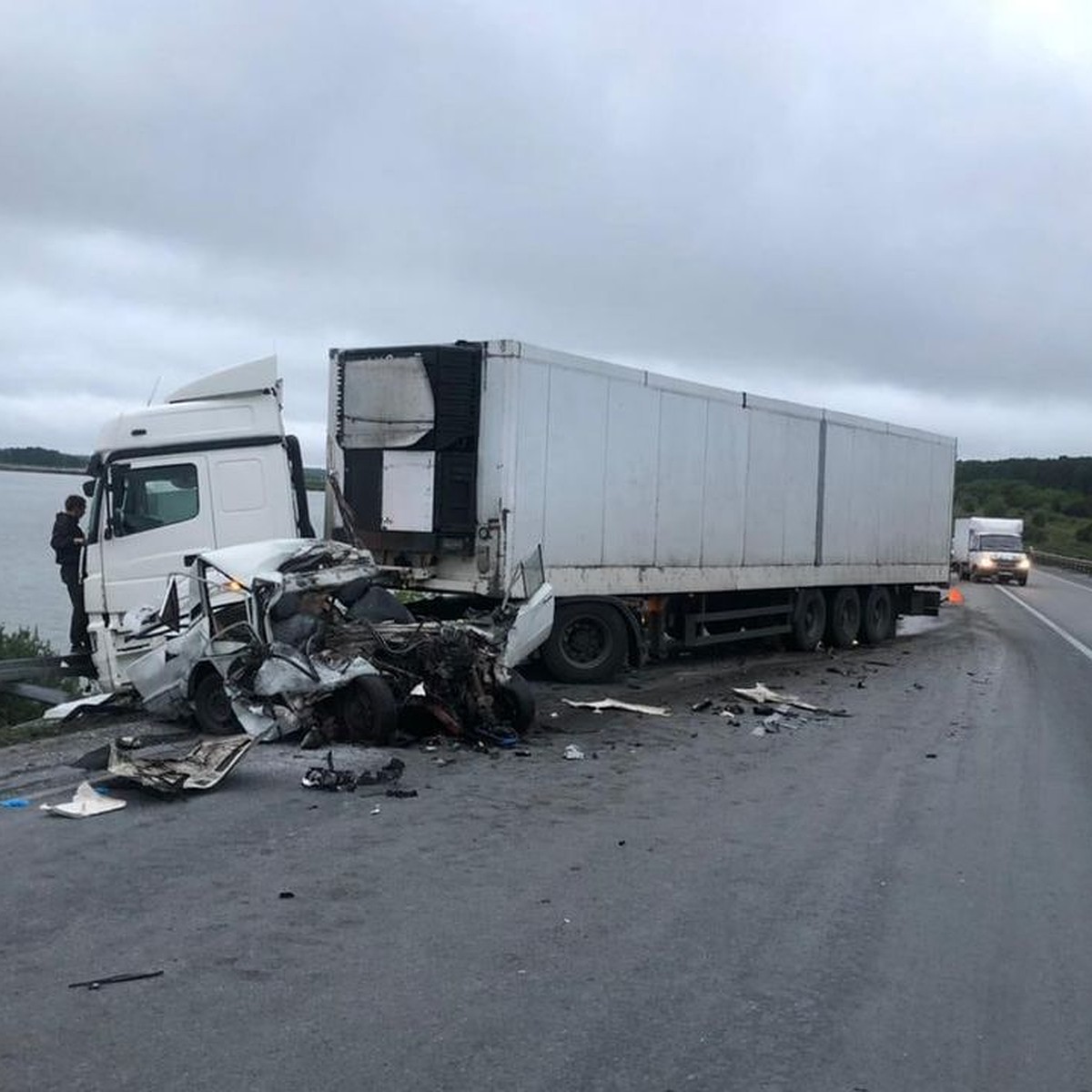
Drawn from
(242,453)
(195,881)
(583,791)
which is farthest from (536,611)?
(195,881)

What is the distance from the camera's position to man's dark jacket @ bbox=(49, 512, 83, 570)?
514 inches

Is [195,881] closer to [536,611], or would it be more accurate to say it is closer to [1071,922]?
[1071,922]

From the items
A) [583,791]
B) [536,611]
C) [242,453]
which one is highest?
[242,453]

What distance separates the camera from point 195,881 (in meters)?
5.92

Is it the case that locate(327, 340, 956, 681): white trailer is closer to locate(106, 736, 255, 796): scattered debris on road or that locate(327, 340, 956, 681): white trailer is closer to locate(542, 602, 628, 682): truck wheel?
locate(542, 602, 628, 682): truck wheel

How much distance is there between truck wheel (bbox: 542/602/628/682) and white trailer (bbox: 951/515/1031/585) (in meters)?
35.7

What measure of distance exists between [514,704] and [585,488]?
3.83 m

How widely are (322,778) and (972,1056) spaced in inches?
185

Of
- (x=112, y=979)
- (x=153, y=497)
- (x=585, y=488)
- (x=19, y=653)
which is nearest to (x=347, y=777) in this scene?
(x=112, y=979)

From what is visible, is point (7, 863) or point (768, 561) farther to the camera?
point (768, 561)

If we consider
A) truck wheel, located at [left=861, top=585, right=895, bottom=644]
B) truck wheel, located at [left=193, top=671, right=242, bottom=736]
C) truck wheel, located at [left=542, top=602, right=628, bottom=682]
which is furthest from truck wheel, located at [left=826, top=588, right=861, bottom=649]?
truck wheel, located at [left=193, top=671, right=242, bottom=736]

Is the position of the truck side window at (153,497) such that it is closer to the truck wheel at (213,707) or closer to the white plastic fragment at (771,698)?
the truck wheel at (213,707)

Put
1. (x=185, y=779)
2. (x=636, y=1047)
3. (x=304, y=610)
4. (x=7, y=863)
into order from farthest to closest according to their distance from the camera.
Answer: (x=304, y=610) → (x=185, y=779) → (x=7, y=863) → (x=636, y=1047)

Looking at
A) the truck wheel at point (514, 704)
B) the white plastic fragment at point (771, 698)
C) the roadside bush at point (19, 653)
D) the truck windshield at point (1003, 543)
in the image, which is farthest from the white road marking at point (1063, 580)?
the truck wheel at point (514, 704)
